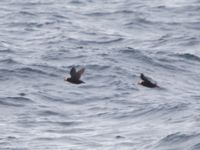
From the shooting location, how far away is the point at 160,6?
40125 millimetres

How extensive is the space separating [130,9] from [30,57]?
1051 centimetres

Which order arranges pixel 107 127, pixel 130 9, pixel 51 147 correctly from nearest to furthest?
pixel 51 147, pixel 107 127, pixel 130 9

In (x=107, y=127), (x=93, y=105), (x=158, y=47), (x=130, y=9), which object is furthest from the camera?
(x=130, y=9)

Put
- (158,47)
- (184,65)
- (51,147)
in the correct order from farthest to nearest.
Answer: (158,47), (184,65), (51,147)

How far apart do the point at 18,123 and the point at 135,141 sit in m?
3.26

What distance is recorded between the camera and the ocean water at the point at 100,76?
22406 millimetres

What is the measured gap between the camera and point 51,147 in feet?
70.7

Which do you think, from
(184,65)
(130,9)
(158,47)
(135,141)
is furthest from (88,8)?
(135,141)

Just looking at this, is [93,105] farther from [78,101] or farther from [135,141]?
[135,141]

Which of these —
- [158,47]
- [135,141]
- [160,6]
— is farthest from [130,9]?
[135,141]

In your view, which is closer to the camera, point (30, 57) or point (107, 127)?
point (107, 127)

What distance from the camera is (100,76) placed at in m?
27.9

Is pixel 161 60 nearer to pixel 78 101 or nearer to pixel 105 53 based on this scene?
pixel 105 53

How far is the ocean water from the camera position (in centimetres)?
2241
